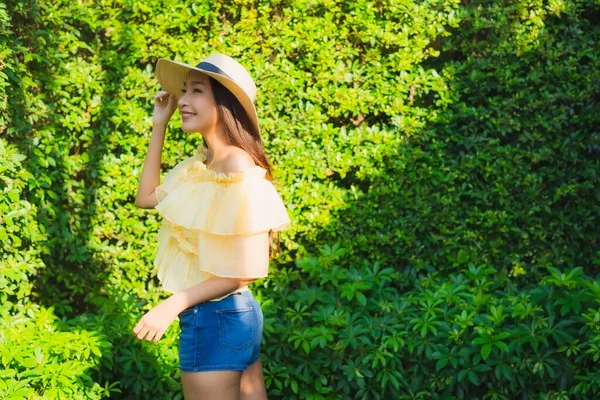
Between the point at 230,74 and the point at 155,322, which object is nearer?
the point at 155,322

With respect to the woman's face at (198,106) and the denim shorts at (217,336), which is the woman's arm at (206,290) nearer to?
the denim shorts at (217,336)

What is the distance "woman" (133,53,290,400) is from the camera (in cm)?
251

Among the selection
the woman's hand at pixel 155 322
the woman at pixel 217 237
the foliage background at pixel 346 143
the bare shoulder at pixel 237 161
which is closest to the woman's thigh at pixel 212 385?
the woman at pixel 217 237

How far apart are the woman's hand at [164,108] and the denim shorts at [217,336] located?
73cm

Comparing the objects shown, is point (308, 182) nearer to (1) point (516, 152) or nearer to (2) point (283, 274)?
(2) point (283, 274)

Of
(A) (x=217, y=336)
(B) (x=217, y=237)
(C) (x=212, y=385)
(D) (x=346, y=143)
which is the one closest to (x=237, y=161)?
(B) (x=217, y=237)

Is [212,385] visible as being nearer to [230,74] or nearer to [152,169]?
[152,169]

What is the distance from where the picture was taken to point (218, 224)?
8.29ft

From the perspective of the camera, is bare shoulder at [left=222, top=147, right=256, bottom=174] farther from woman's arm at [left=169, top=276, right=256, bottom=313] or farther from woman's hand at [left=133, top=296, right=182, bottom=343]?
woman's hand at [left=133, top=296, right=182, bottom=343]

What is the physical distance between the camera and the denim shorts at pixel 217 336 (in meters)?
2.54

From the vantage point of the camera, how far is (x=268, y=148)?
450cm

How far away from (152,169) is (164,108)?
23 cm

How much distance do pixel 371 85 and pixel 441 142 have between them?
524mm

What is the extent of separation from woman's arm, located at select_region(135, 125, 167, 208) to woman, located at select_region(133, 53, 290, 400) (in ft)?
0.42
